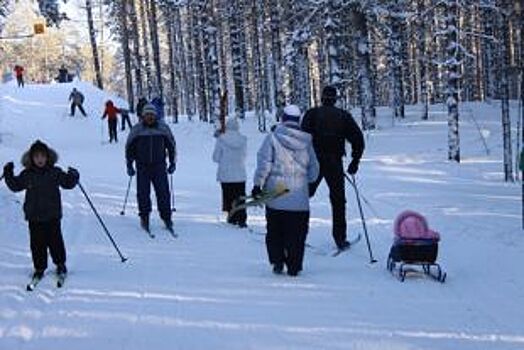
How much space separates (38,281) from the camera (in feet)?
30.8

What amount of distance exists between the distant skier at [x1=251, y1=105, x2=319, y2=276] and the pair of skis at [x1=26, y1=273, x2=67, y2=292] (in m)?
2.42

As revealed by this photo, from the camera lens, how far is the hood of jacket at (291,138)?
30.2 feet

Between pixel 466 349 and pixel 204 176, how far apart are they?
15.2 meters

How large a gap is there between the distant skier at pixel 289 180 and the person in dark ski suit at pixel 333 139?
1.06 m

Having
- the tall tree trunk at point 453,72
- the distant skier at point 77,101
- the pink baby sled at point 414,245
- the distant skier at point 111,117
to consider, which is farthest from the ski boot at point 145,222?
the distant skier at point 77,101

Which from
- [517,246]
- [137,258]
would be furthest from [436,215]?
[137,258]

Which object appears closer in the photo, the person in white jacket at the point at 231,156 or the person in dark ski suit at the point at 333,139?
the person in dark ski suit at the point at 333,139

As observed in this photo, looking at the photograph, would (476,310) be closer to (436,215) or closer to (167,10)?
(436,215)

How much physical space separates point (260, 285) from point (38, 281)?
261cm

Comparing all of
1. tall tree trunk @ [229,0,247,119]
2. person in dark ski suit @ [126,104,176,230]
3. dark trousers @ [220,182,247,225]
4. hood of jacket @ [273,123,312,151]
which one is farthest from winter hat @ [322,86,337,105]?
tall tree trunk @ [229,0,247,119]

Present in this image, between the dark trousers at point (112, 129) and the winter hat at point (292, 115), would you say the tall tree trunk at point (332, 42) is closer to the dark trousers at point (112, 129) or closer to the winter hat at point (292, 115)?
the dark trousers at point (112, 129)

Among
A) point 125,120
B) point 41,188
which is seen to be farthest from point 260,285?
point 125,120

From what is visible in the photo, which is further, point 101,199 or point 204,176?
point 204,176

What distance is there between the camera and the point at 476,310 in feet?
25.1
